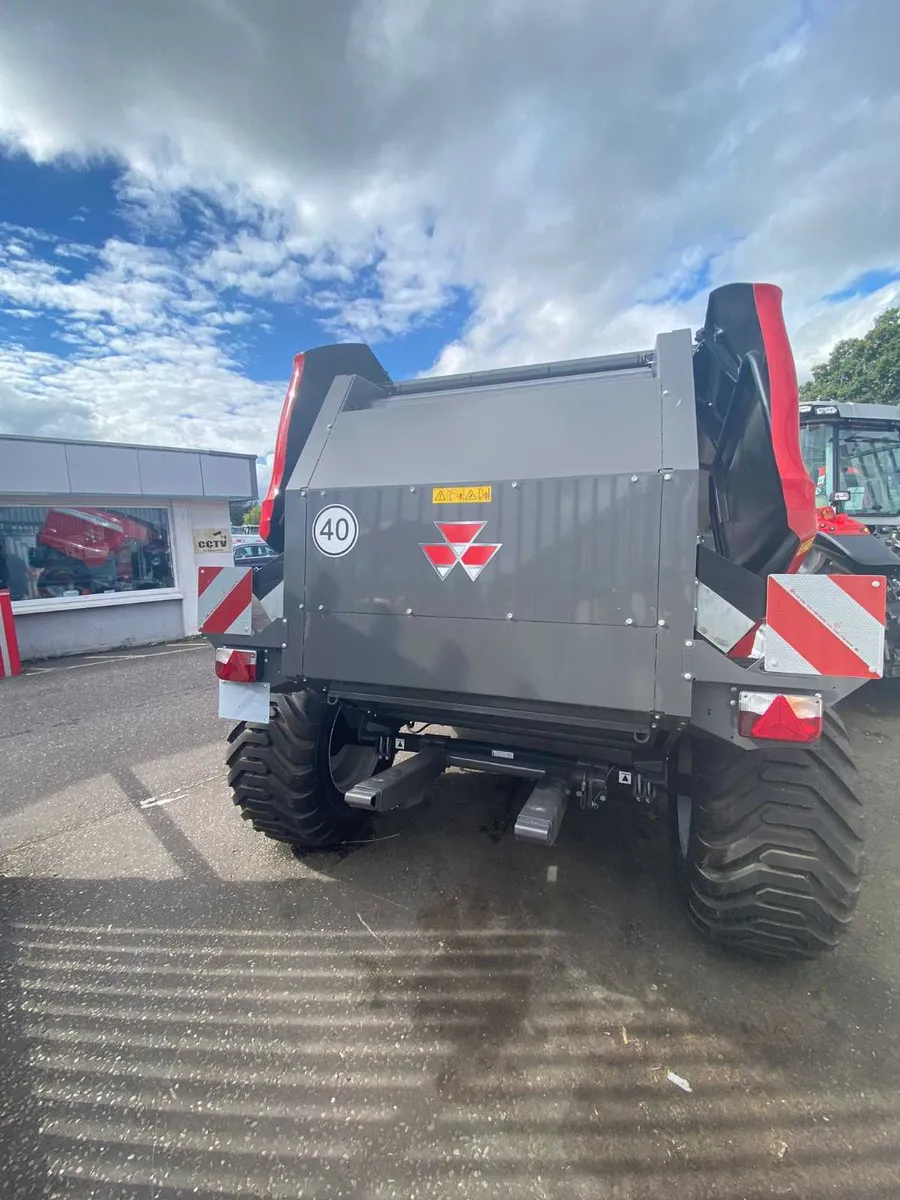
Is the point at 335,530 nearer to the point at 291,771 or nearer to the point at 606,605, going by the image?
the point at 606,605

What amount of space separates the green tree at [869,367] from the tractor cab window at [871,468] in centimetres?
2414

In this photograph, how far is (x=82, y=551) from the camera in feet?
32.3

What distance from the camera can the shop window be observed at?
9180 millimetres

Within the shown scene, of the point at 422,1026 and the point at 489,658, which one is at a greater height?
the point at 489,658

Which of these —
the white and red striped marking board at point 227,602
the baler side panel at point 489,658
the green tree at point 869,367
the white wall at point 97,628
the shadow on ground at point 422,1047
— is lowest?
the shadow on ground at point 422,1047

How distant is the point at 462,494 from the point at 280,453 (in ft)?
3.80

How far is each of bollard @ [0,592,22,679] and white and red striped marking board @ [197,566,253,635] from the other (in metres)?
7.48

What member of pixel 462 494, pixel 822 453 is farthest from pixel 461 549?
pixel 822 453

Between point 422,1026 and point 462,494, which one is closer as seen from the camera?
point 422,1026

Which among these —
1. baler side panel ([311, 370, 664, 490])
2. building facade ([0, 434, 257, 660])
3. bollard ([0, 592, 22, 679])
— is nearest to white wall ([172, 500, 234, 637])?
building facade ([0, 434, 257, 660])

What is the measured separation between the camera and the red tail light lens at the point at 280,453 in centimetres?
295

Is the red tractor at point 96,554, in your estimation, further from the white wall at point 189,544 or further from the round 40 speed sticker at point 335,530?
the round 40 speed sticker at point 335,530

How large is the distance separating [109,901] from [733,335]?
4.21 m

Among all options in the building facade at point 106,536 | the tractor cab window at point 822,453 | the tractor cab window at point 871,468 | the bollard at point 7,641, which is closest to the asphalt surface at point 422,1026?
the tractor cab window at point 822,453
